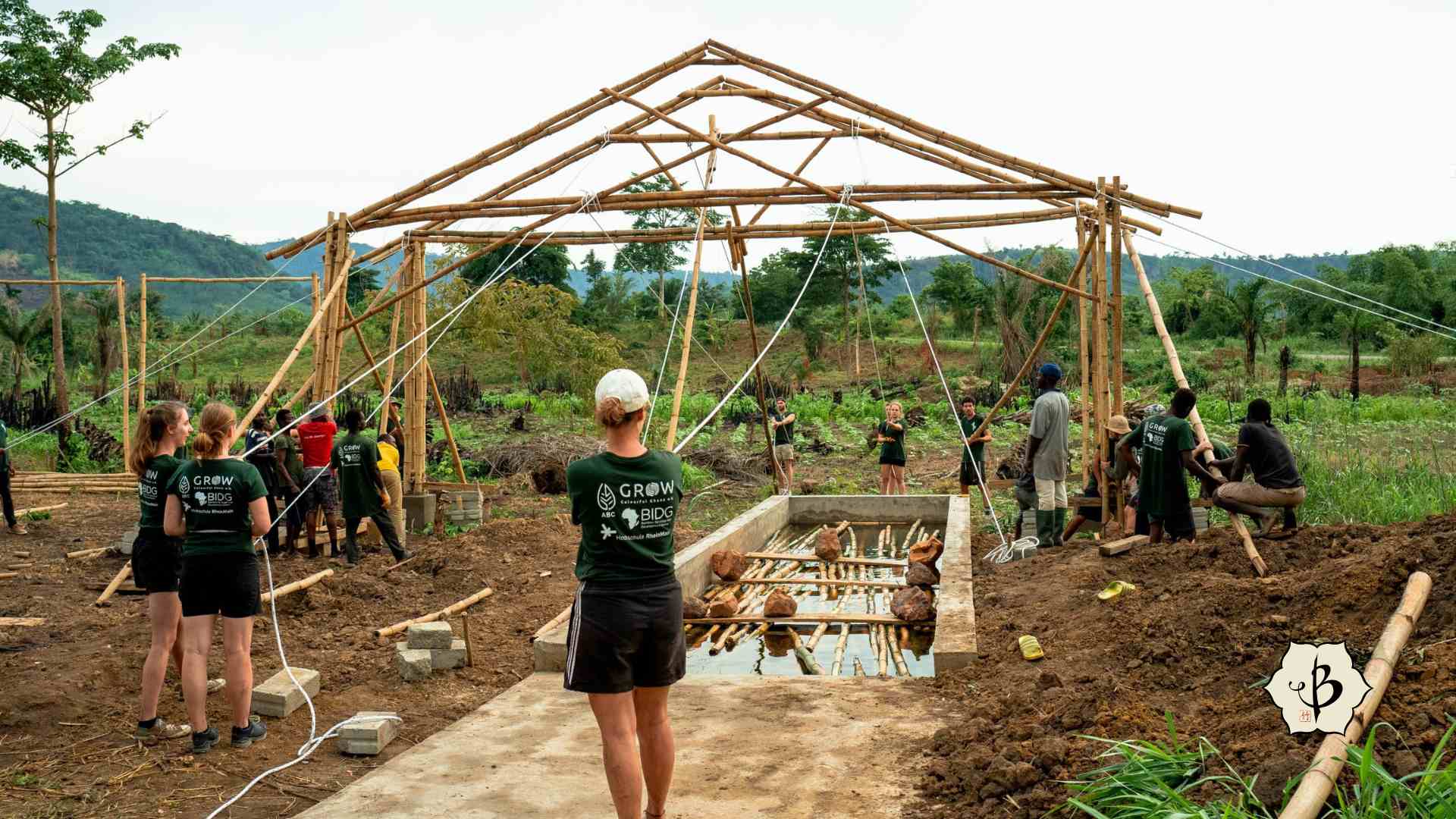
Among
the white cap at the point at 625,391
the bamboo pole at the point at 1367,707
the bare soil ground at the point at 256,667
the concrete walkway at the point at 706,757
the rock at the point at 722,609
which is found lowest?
the bare soil ground at the point at 256,667

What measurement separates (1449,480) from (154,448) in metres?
9.90

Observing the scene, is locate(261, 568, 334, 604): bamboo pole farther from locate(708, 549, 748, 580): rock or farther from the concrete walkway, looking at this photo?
locate(708, 549, 748, 580): rock

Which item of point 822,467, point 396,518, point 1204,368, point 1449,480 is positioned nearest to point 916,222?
point 1449,480

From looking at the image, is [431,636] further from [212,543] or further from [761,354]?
[761,354]

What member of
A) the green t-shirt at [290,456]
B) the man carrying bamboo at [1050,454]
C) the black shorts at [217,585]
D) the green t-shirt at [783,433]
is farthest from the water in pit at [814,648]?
the green t-shirt at [783,433]

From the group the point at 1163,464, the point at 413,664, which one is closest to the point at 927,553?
the point at 1163,464

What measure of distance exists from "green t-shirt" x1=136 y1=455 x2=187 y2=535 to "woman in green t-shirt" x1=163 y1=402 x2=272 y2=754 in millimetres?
364

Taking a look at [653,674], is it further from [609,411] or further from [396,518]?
[396,518]

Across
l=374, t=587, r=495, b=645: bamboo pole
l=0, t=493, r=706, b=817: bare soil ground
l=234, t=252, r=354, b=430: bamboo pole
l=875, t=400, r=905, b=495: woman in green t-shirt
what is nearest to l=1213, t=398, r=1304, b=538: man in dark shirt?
l=0, t=493, r=706, b=817: bare soil ground

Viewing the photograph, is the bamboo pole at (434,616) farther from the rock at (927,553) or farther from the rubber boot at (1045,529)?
the rubber boot at (1045,529)

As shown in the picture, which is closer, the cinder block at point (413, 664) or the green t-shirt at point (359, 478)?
the cinder block at point (413, 664)

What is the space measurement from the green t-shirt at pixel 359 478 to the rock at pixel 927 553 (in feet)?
15.3

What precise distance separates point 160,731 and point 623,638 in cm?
313

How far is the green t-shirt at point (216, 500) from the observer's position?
529 centimetres
